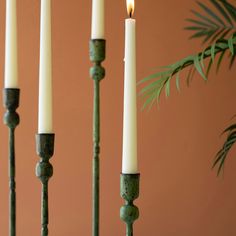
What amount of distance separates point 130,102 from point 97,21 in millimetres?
161

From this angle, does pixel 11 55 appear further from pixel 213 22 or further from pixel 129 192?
pixel 213 22

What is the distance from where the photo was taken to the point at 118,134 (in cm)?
222

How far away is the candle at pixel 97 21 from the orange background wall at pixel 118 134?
134 cm

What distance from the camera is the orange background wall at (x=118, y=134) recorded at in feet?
7.00

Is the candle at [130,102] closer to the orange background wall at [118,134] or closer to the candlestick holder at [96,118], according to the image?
the candlestick holder at [96,118]

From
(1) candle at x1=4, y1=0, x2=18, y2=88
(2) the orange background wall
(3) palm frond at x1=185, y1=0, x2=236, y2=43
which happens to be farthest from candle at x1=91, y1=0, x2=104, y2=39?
(2) the orange background wall

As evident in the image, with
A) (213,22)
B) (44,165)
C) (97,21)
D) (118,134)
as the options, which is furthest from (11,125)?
(118,134)

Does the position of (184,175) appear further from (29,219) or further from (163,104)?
(29,219)

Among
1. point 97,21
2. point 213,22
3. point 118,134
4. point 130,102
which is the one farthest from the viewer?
point 118,134

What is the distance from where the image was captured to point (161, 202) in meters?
2.26

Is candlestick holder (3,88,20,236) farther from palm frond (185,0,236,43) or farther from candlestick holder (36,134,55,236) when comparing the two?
palm frond (185,0,236,43)

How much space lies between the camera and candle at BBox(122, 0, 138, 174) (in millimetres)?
687

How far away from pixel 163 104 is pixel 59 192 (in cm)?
51

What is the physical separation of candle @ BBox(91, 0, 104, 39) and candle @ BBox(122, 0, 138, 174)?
0.34 feet
